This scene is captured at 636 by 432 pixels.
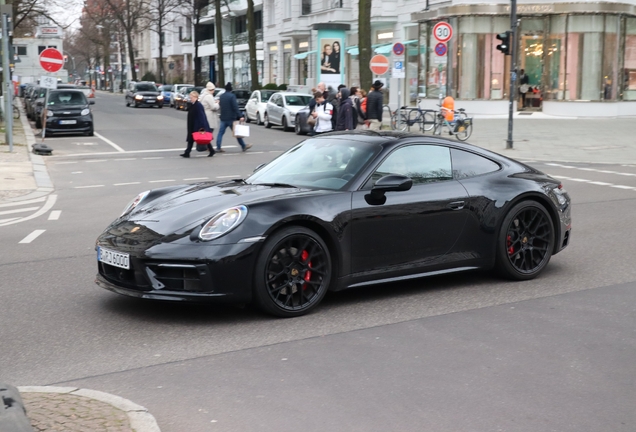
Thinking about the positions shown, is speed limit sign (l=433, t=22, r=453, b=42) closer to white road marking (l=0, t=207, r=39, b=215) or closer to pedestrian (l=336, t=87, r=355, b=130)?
pedestrian (l=336, t=87, r=355, b=130)

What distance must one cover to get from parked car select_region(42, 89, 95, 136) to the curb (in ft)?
85.8

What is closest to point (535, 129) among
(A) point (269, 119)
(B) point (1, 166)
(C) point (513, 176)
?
(A) point (269, 119)

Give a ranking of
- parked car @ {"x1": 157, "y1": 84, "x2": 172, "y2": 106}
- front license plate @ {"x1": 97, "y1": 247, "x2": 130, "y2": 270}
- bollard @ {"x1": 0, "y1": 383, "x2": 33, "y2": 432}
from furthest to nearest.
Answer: parked car @ {"x1": 157, "y1": 84, "x2": 172, "y2": 106}, front license plate @ {"x1": 97, "y1": 247, "x2": 130, "y2": 270}, bollard @ {"x1": 0, "y1": 383, "x2": 33, "y2": 432}

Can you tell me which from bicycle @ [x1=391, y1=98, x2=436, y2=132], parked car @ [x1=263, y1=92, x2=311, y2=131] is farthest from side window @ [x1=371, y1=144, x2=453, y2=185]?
parked car @ [x1=263, y1=92, x2=311, y2=131]

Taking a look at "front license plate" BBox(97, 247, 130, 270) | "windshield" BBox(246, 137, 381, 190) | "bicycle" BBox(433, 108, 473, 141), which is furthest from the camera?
"bicycle" BBox(433, 108, 473, 141)

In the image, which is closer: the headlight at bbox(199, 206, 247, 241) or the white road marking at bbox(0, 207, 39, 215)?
the headlight at bbox(199, 206, 247, 241)

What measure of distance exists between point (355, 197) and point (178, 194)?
151 centimetres

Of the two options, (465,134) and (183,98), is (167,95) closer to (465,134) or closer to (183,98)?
(183,98)

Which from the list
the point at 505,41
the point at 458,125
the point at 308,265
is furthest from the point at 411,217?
the point at 458,125

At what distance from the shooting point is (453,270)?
291 inches

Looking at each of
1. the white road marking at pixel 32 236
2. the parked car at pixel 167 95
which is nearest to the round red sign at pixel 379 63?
the white road marking at pixel 32 236

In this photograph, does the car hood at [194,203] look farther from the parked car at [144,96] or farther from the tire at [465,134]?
the parked car at [144,96]

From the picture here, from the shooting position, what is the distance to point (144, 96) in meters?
57.1

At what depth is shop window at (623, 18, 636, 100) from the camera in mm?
39219
